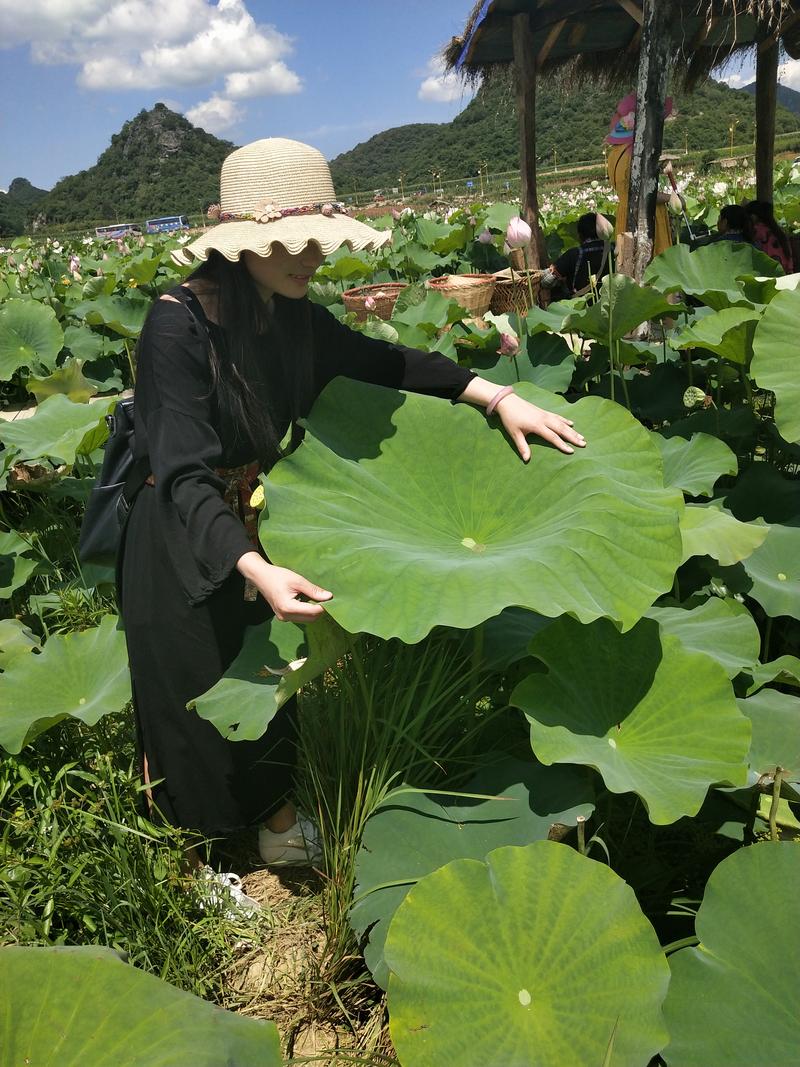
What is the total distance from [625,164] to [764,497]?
3.39 metres

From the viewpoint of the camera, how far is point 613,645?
4.26 ft

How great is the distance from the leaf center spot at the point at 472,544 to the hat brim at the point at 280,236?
1.72 feet

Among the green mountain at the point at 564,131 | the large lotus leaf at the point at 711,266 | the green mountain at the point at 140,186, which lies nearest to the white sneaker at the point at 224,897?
the large lotus leaf at the point at 711,266

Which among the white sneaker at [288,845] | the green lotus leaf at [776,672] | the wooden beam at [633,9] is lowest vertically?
the white sneaker at [288,845]

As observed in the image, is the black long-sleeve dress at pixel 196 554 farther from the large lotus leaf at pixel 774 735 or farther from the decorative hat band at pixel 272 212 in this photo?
the large lotus leaf at pixel 774 735

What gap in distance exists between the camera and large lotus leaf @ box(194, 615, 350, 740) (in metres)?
1.19

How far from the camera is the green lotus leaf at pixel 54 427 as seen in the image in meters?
2.41

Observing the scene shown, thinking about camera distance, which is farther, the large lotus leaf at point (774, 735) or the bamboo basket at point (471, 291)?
the bamboo basket at point (471, 291)

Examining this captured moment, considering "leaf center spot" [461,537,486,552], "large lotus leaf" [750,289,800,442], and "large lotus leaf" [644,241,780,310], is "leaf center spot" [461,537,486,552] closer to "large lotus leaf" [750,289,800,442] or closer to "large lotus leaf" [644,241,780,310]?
"large lotus leaf" [750,289,800,442]

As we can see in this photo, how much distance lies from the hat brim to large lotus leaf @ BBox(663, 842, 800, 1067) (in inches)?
41.7

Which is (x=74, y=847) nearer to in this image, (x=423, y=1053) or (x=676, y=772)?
(x=423, y=1053)

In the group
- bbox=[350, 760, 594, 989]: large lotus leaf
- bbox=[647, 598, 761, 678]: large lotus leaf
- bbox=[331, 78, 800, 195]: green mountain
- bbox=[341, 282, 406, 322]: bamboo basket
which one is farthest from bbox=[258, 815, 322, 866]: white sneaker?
bbox=[331, 78, 800, 195]: green mountain

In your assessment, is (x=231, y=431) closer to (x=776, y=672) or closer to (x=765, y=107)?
(x=776, y=672)

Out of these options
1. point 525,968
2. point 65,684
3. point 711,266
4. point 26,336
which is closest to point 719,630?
point 525,968
